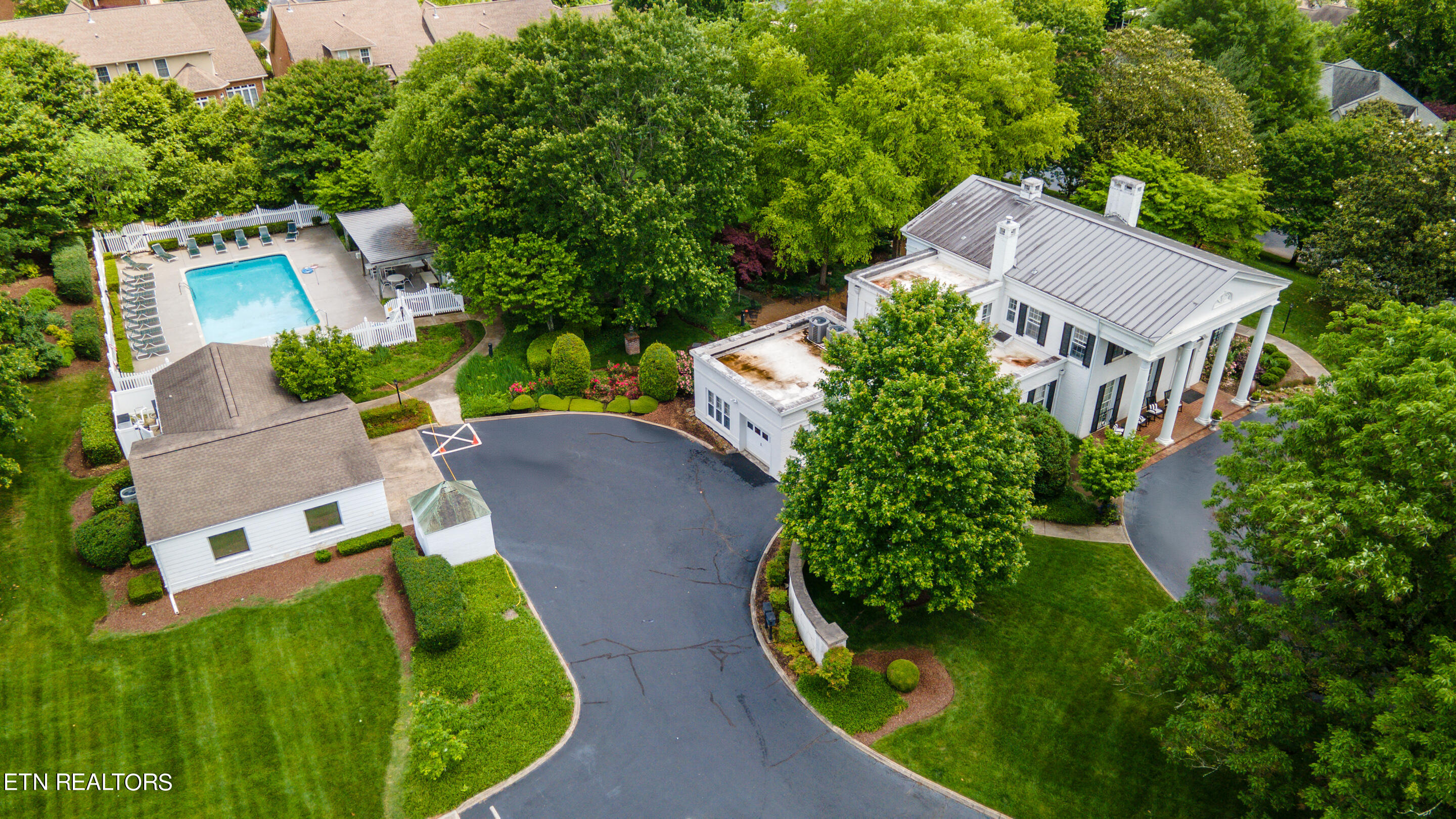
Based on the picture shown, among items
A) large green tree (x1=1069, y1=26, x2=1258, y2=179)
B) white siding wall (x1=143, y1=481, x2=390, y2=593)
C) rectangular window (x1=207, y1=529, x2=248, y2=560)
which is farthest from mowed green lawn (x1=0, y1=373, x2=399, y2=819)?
large green tree (x1=1069, y1=26, x2=1258, y2=179)

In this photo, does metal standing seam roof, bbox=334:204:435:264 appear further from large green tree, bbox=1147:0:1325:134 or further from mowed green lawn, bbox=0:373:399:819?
large green tree, bbox=1147:0:1325:134

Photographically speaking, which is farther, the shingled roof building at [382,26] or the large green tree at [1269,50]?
the shingled roof building at [382,26]

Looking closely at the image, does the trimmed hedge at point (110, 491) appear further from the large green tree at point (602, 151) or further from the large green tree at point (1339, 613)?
the large green tree at point (1339, 613)

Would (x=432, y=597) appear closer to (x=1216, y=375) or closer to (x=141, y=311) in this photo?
(x=141, y=311)

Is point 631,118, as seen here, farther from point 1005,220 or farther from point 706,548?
point 706,548

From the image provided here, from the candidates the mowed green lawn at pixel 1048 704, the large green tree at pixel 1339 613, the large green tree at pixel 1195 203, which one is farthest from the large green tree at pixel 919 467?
the large green tree at pixel 1195 203

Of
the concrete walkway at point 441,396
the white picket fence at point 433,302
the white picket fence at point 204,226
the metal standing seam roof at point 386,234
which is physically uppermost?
the metal standing seam roof at point 386,234

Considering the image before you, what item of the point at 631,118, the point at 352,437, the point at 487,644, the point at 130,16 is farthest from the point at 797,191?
the point at 130,16
